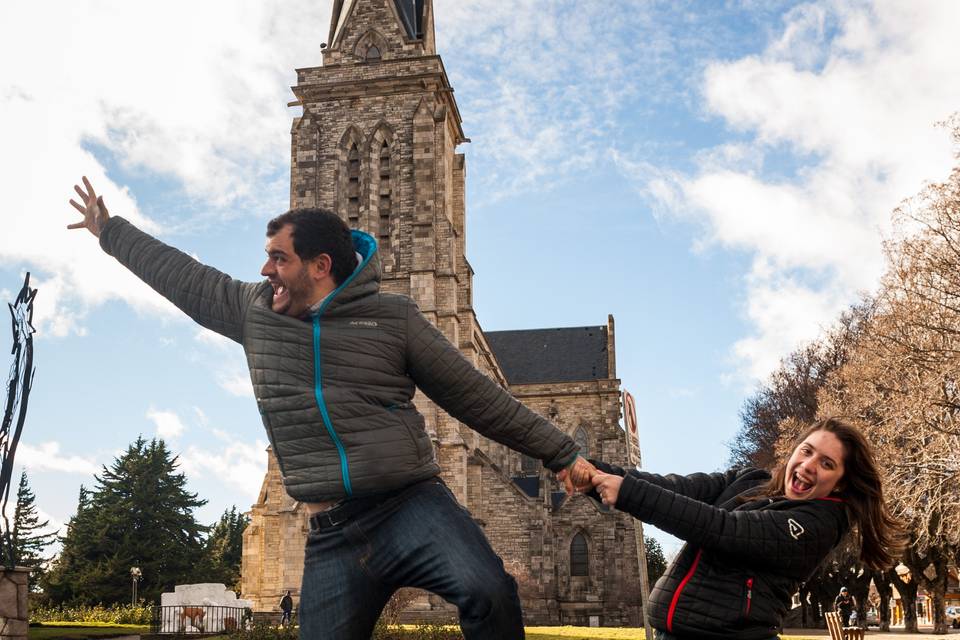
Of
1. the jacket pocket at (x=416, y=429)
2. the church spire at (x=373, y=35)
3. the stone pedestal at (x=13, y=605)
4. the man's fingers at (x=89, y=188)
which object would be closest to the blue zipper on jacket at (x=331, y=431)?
the jacket pocket at (x=416, y=429)

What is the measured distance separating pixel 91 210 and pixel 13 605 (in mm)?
7768

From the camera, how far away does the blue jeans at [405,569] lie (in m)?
3.17

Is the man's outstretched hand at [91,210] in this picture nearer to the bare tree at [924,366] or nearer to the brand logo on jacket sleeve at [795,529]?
the brand logo on jacket sleeve at [795,529]

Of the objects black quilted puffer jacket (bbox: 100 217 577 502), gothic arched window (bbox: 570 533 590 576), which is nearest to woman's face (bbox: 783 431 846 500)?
black quilted puffer jacket (bbox: 100 217 577 502)

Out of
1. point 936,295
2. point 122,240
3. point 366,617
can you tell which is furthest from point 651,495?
point 936,295

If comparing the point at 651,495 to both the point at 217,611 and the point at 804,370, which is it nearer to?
the point at 217,611

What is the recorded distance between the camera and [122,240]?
12.9 ft

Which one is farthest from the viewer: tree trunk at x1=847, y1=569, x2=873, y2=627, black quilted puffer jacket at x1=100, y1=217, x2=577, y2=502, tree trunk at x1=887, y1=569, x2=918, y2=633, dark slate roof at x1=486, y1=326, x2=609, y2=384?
dark slate roof at x1=486, y1=326, x2=609, y2=384

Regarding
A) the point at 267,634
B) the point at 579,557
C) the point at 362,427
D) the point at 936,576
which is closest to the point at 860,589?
the point at 936,576

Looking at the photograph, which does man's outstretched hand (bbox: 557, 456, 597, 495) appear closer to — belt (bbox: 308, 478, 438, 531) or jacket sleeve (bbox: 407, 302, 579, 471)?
jacket sleeve (bbox: 407, 302, 579, 471)

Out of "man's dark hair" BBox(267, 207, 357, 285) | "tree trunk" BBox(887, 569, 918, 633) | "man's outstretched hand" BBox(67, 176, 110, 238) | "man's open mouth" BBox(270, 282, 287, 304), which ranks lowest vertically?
"tree trunk" BBox(887, 569, 918, 633)

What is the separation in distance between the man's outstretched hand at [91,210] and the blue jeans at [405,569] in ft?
5.34

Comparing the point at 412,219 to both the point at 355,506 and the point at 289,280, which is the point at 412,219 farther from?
the point at 355,506

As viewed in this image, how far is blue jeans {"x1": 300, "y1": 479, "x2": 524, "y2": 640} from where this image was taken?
10.4 feet
